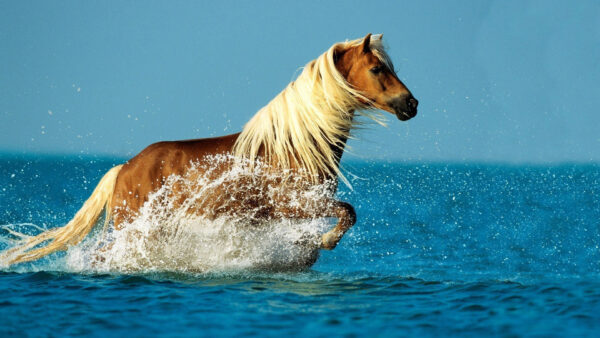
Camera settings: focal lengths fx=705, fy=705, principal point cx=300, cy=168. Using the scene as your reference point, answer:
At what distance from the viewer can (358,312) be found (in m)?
5.82

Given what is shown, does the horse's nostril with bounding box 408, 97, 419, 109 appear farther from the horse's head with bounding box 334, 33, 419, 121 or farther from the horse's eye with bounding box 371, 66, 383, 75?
the horse's eye with bounding box 371, 66, 383, 75

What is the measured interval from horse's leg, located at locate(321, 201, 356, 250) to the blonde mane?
1.35ft

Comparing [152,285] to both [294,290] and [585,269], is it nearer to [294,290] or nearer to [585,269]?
[294,290]

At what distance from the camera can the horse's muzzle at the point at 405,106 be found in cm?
677

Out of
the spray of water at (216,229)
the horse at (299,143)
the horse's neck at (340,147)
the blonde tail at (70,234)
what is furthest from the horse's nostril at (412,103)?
the blonde tail at (70,234)

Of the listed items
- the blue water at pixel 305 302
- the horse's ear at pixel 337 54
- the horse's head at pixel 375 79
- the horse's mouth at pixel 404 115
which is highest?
the horse's ear at pixel 337 54

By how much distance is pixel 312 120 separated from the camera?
700cm

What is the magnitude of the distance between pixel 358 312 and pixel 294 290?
888mm

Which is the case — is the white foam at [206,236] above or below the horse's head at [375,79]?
below

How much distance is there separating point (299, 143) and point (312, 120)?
271 mm

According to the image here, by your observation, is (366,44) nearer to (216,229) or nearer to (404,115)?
(404,115)

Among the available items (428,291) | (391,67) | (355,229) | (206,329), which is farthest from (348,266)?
(355,229)

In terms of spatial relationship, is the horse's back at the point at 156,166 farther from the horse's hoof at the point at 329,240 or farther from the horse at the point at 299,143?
the horse's hoof at the point at 329,240

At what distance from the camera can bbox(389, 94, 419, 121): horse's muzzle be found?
6.77 m
